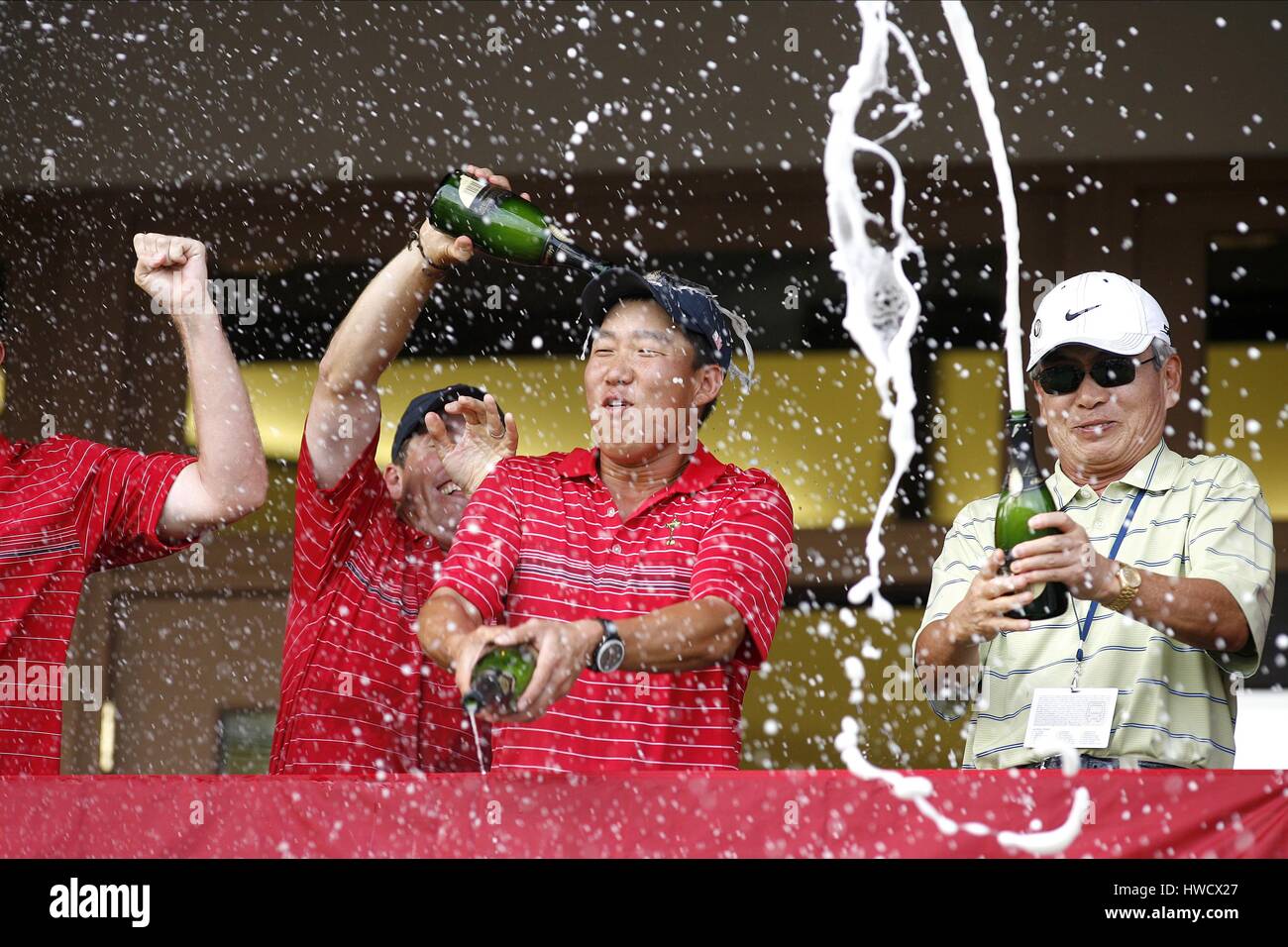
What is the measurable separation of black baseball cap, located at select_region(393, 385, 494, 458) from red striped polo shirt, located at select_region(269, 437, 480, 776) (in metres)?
0.21

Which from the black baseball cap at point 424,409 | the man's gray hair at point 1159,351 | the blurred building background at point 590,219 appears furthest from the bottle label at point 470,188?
the blurred building background at point 590,219

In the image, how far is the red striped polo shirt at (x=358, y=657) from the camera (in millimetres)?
2223

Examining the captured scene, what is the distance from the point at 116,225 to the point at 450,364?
3.18ft

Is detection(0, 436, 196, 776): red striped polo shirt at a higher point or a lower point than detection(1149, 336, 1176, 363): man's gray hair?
lower

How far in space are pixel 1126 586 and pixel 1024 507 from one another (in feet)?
0.62

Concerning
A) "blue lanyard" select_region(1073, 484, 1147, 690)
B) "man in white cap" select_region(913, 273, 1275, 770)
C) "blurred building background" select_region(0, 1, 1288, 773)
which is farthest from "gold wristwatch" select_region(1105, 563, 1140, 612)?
"blurred building background" select_region(0, 1, 1288, 773)

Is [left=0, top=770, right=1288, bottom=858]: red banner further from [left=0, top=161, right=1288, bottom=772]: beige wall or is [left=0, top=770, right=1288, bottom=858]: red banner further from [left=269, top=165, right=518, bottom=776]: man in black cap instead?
[left=0, top=161, right=1288, bottom=772]: beige wall

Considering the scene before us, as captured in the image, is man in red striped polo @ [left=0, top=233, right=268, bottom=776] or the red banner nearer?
the red banner

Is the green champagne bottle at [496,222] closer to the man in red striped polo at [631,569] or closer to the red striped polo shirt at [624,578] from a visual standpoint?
the man in red striped polo at [631,569]

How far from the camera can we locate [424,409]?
104 inches

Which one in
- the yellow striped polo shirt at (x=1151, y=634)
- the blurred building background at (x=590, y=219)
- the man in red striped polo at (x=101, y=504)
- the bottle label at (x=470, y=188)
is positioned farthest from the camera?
the blurred building background at (x=590, y=219)

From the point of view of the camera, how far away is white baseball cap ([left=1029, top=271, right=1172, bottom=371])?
220cm

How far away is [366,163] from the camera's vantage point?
→ 13.9 ft
